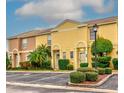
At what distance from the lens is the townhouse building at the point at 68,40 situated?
10758mm

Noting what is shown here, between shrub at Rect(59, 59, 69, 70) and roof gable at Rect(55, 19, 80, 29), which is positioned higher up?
roof gable at Rect(55, 19, 80, 29)

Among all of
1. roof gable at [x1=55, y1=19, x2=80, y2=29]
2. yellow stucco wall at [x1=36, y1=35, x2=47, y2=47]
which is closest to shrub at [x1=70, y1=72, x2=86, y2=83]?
roof gable at [x1=55, y1=19, x2=80, y2=29]

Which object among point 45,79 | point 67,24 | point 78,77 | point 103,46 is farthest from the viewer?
point 67,24

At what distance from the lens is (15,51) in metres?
13.7

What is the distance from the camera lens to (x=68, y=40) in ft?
39.5

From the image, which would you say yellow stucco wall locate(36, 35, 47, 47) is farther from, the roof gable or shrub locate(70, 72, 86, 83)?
shrub locate(70, 72, 86, 83)

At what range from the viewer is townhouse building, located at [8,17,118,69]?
10.8 meters

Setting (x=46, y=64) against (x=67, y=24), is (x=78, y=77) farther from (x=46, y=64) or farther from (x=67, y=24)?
(x=67, y=24)

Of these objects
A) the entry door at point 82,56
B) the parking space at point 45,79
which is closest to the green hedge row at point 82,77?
the parking space at point 45,79

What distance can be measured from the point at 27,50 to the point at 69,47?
2.58m

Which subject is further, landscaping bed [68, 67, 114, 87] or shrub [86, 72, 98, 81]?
shrub [86, 72, 98, 81]

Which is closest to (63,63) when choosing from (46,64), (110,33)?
(46,64)
